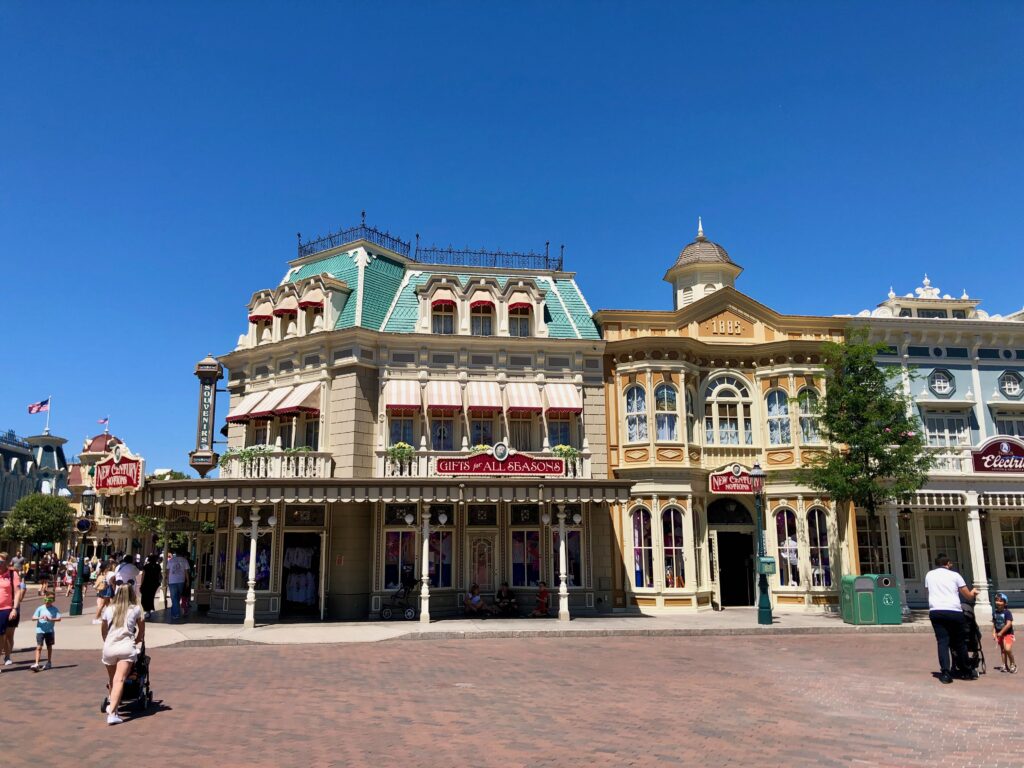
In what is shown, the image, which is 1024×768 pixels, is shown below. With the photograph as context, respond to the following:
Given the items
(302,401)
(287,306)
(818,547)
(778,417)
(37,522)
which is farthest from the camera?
(37,522)

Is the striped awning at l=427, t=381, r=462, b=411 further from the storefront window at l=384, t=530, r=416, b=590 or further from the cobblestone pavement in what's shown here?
the cobblestone pavement

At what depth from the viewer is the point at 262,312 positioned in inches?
1048

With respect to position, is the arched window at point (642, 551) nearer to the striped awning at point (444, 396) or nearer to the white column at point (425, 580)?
the striped awning at point (444, 396)

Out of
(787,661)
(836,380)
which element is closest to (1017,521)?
(836,380)

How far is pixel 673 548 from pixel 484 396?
7.82 meters

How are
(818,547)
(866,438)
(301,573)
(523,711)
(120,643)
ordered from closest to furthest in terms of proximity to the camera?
1. (120,643)
2. (523,711)
3. (866,438)
4. (301,573)
5. (818,547)

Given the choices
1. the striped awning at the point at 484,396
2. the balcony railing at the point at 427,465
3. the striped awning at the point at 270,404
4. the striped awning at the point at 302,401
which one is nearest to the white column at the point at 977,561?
the balcony railing at the point at 427,465

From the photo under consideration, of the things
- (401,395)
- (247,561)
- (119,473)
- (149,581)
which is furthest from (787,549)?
(119,473)

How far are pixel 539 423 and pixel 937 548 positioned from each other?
15332 mm

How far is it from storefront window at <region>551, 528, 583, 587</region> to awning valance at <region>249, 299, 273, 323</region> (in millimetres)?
12187

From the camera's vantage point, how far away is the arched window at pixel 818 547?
25234 millimetres

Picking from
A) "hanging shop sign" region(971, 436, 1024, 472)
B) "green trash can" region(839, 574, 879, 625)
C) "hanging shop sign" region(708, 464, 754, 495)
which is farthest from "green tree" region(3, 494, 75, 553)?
"hanging shop sign" region(971, 436, 1024, 472)

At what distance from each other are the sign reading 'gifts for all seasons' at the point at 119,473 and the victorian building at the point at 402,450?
20.4 inches

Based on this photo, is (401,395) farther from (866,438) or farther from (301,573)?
(866,438)
